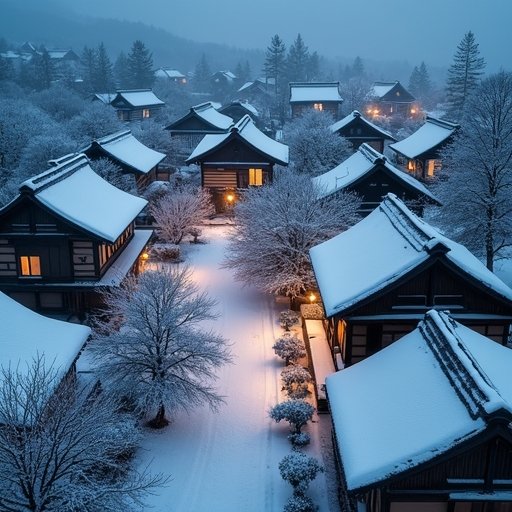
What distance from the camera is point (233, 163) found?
52.8 meters

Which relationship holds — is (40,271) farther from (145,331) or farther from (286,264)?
(286,264)

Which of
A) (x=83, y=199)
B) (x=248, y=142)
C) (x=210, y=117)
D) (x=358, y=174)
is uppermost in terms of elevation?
(x=210, y=117)

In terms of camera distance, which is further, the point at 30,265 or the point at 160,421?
the point at 30,265

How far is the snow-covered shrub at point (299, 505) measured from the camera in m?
18.4

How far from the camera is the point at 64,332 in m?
23.2

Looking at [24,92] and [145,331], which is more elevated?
[24,92]

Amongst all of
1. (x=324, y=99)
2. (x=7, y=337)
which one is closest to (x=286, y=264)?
(x=7, y=337)

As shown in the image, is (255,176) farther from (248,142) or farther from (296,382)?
(296,382)

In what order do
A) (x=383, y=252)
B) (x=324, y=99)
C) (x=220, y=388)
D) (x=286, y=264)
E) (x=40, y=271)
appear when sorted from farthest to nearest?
(x=324, y=99), (x=286, y=264), (x=40, y=271), (x=220, y=388), (x=383, y=252)

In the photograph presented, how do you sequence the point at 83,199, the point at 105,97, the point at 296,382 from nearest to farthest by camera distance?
the point at 296,382
the point at 83,199
the point at 105,97

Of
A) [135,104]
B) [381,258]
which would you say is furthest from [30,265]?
[135,104]

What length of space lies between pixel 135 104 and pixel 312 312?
2760 inches

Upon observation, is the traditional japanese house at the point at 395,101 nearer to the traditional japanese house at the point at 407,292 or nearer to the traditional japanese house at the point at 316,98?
the traditional japanese house at the point at 316,98

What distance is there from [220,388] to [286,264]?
10668 millimetres
